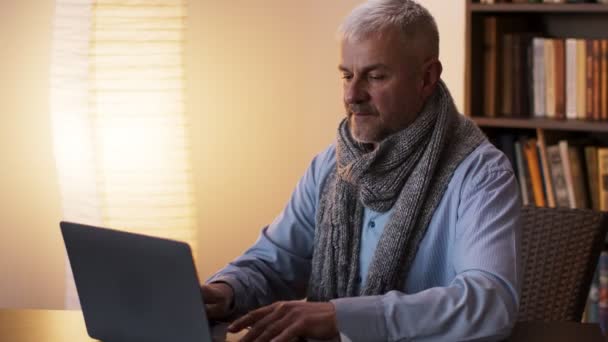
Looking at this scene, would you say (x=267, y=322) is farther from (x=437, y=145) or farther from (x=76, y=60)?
(x=76, y=60)

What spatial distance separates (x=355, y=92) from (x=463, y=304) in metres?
0.46

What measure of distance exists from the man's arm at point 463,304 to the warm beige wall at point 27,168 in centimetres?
213

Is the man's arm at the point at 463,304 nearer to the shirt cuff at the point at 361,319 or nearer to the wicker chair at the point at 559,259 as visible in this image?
the shirt cuff at the point at 361,319

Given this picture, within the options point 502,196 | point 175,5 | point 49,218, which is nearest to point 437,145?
point 502,196

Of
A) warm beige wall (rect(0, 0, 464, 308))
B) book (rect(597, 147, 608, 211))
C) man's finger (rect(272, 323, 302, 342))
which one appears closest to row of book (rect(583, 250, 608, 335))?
book (rect(597, 147, 608, 211))

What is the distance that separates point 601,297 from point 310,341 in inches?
70.7

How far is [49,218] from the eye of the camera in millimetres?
3584

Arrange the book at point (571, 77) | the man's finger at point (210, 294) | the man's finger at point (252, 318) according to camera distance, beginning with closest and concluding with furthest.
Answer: the man's finger at point (252, 318) < the man's finger at point (210, 294) < the book at point (571, 77)

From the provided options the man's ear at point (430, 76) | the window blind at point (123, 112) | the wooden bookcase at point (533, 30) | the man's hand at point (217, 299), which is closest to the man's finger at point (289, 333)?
the man's hand at point (217, 299)

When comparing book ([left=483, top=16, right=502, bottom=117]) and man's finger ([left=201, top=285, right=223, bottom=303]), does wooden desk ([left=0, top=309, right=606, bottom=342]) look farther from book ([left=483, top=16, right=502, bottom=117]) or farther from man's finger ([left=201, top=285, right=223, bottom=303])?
book ([left=483, top=16, right=502, bottom=117])

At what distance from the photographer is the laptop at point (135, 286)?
56.6 inches

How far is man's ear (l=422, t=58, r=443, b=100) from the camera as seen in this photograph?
1.92 m

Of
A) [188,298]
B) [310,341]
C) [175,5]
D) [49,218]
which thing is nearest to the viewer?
[188,298]

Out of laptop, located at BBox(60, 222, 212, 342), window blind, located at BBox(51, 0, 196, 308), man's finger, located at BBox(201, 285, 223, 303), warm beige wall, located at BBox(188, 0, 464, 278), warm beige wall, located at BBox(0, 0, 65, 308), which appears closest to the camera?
laptop, located at BBox(60, 222, 212, 342)
